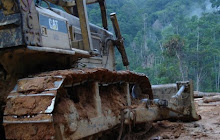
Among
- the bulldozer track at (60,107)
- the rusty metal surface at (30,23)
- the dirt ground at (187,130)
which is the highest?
the rusty metal surface at (30,23)

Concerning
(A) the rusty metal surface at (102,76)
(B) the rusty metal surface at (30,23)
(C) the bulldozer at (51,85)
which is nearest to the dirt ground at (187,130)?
(C) the bulldozer at (51,85)

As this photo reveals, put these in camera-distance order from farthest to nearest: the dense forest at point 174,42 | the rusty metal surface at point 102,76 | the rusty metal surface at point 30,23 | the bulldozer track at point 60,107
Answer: the dense forest at point 174,42
the rusty metal surface at point 102,76
the rusty metal surface at point 30,23
the bulldozer track at point 60,107

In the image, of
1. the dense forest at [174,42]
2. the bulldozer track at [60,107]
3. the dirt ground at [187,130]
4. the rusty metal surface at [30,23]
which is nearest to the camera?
the bulldozer track at [60,107]

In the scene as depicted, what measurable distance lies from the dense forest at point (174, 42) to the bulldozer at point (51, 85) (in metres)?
22.1

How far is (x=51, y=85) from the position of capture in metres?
2.60

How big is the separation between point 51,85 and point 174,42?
932 inches

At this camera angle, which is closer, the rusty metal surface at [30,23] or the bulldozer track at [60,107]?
the bulldozer track at [60,107]

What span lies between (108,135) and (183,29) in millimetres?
35710

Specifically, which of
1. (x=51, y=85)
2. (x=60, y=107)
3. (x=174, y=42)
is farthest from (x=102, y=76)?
(x=174, y=42)

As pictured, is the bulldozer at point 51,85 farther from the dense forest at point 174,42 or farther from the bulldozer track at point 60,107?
the dense forest at point 174,42

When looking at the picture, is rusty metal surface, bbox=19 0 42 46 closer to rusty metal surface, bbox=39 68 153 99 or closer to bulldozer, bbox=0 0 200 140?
bulldozer, bbox=0 0 200 140

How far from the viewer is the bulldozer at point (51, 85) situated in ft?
8.23

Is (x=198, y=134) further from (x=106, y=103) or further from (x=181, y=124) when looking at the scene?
(x=106, y=103)

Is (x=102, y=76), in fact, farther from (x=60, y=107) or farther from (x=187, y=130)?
(x=187, y=130)
